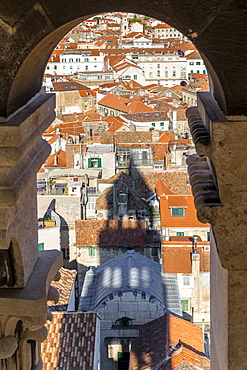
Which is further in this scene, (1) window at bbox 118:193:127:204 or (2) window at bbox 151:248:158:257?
(1) window at bbox 118:193:127:204

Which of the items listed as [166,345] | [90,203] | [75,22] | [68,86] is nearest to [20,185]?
[75,22]

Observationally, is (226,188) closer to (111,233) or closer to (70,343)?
(70,343)

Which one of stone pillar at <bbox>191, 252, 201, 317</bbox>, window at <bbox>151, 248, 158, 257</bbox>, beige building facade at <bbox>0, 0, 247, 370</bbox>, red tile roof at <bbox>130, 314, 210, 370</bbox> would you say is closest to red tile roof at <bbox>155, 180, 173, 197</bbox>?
window at <bbox>151, 248, 158, 257</bbox>

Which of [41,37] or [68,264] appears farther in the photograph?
[68,264]

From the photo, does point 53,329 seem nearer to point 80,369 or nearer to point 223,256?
point 80,369

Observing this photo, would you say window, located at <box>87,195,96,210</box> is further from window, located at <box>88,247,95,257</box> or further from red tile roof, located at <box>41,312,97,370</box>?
red tile roof, located at <box>41,312,97,370</box>

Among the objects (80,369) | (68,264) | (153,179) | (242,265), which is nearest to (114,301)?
(80,369)
